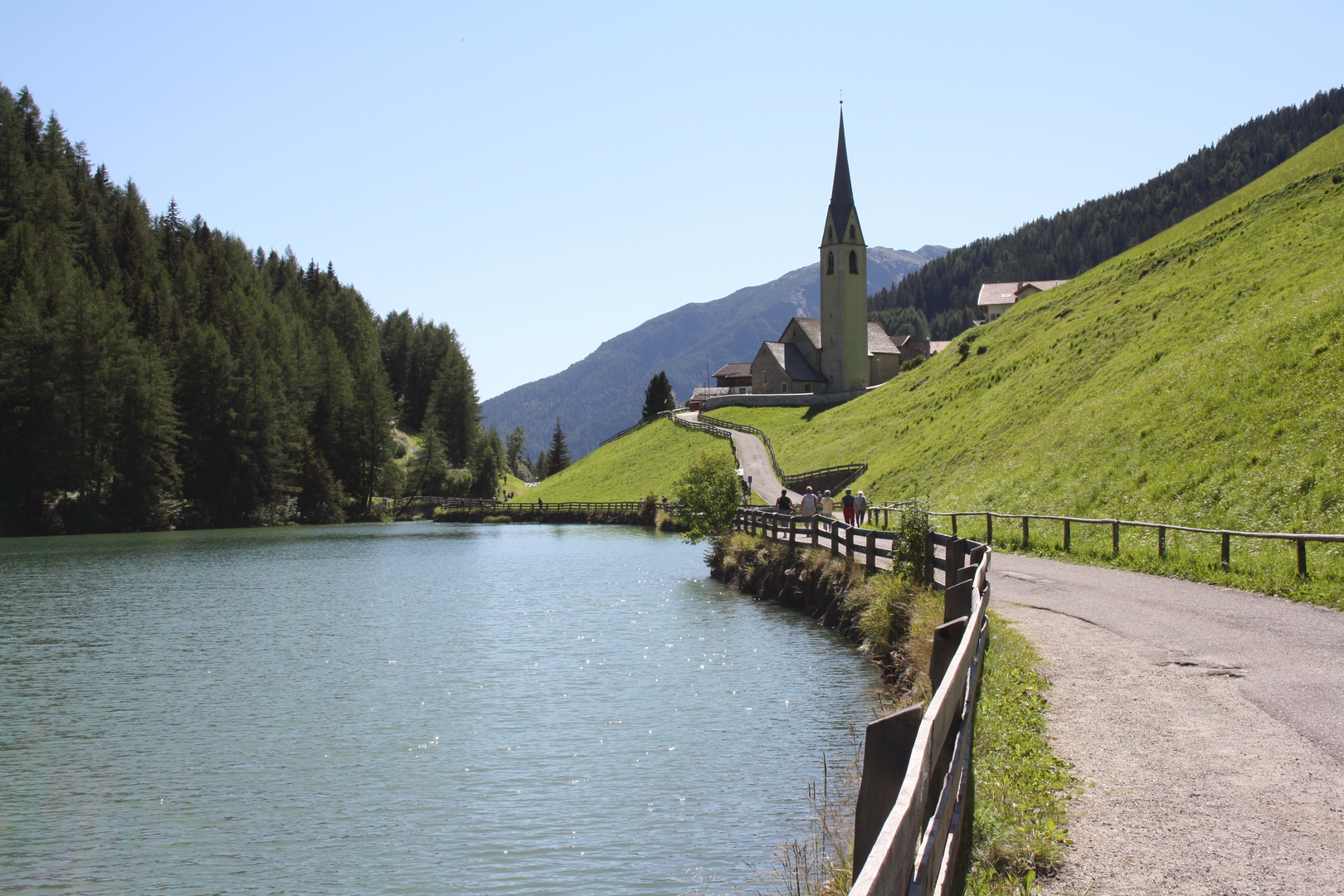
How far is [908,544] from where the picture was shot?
806 inches

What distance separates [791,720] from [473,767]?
5170mm

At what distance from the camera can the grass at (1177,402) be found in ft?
80.9

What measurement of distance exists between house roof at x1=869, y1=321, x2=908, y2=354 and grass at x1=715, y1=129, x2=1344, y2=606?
4018 centimetres

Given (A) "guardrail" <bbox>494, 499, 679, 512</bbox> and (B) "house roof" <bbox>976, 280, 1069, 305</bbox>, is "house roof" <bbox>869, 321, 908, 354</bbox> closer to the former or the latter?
(A) "guardrail" <bbox>494, 499, 679, 512</bbox>

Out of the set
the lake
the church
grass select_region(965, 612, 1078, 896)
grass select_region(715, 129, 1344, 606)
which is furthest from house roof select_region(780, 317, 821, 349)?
grass select_region(965, 612, 1078, 896)

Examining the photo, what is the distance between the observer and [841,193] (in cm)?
10869

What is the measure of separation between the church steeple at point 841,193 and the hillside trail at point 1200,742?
96.5 meters

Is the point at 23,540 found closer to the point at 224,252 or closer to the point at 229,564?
the point at 229,564

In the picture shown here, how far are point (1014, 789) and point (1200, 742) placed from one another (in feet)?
7.74

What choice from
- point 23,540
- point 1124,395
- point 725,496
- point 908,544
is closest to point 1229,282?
point 1124,395

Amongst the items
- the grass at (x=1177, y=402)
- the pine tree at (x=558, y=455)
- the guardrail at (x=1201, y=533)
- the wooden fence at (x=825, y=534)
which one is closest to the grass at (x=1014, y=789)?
the guardrail at (x=1201, y=533)

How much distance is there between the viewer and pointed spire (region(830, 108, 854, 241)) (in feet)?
352

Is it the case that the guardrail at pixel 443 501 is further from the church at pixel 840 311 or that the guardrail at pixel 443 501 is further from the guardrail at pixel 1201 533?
the guardrail at pixel 1201 533

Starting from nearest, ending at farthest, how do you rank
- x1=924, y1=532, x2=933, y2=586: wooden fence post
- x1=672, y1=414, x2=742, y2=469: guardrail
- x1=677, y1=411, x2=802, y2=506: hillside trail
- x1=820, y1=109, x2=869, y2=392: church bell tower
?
x1=924, y1=532, x2=933, y2=586: wooden fence post → x1=677, y1=411, x2=802, y2=506: hillside trail → x1=672, y1=414, x2=742, y2=469: guardrail → x1=820, y1=109, x2=869, y2=392: church bell tower
